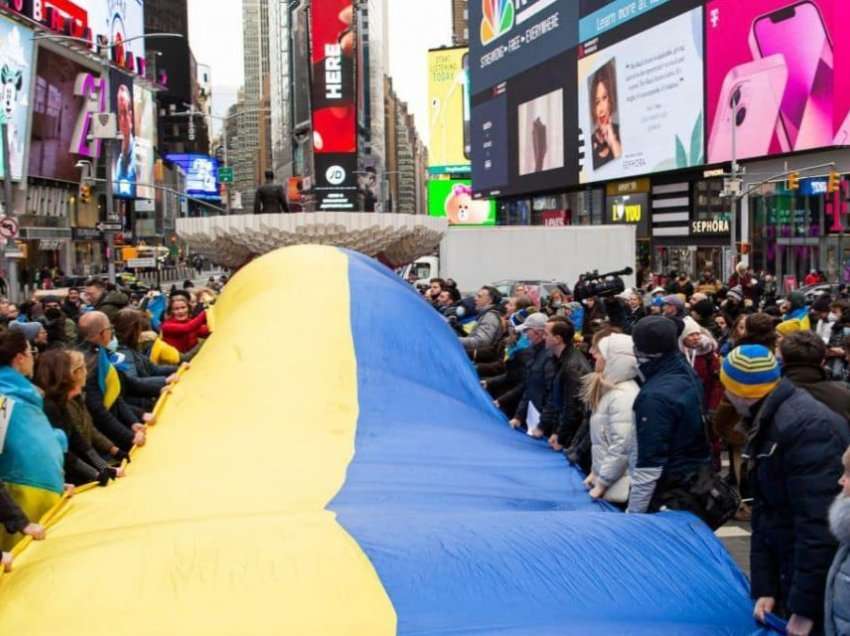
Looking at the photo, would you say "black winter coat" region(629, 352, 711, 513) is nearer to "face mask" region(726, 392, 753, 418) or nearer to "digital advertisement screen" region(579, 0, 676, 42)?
"face mask" region(726, 392, 753, 418)

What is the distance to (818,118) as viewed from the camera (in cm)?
3581

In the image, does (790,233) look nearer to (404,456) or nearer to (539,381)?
(539,381)

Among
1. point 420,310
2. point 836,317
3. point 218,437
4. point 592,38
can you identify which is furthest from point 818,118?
point 218,437

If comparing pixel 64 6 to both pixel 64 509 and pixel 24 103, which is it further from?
pixel 64 509

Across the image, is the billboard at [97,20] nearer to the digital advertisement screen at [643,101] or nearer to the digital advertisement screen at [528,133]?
the digital advertisement screen at [643,101]

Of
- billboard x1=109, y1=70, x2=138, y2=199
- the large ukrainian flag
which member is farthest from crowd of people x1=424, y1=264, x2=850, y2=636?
billboard x1=109, y1=70, x2=138, y2=199

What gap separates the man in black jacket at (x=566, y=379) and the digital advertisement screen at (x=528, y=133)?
49823 mm

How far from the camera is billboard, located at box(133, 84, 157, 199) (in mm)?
73438

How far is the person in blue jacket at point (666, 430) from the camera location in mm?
5102

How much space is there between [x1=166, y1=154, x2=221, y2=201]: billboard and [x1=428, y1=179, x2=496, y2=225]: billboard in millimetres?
27038

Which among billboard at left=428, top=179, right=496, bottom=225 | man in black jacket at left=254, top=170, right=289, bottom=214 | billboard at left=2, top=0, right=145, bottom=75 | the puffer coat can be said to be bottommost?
the puffer coat

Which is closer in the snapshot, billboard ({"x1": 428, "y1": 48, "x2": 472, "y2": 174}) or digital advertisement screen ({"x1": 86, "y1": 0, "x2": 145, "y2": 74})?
digital advertisement screen ({"x1": 86, "y1": 0, "x2": 145, "y2": 74})

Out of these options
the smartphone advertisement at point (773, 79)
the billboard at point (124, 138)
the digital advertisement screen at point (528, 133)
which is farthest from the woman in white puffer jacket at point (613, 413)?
the billboard at point (124, 138)

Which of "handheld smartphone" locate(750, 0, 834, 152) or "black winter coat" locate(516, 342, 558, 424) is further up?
"handheld smartphone" locate(750, 0, 834, 152)
